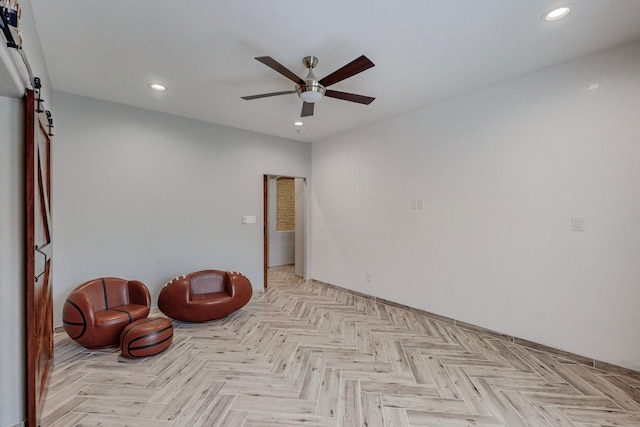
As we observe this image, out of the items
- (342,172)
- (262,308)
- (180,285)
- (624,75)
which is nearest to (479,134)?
(624,75)

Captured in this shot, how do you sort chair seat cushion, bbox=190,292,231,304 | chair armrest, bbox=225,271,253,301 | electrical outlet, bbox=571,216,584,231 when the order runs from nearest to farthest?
1. electrical outlet, bbox=571,216,584,231
2. chair seat cushion, bbox=190,292,231,304
3. chair armrest, bbox=225,271,253,301

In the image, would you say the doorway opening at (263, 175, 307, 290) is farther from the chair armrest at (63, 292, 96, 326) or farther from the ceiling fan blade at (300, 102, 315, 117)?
the chair armrest at (63, 292, 96, 326)

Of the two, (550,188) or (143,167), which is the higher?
(143,167)

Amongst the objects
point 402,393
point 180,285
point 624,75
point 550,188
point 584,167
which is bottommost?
point 402,393

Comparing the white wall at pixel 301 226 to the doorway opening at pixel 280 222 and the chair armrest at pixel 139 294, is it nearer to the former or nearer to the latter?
the doorway opening at pixel 280 222

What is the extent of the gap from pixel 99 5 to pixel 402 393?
3.77 m

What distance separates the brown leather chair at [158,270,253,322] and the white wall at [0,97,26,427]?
1818mm

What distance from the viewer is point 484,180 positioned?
10.8ft

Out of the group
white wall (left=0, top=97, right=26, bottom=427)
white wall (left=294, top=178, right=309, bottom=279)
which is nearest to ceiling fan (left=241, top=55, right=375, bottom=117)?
white wall (left=0, top=97, right=26, bottom=427)

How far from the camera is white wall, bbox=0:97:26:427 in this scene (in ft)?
5.19

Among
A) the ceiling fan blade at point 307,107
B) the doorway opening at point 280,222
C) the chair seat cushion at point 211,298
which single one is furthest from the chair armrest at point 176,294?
the doorway opening at point 280,222

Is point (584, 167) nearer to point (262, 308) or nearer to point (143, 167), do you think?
point (262, 308)

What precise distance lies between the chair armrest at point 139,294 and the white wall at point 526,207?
10.7 ft

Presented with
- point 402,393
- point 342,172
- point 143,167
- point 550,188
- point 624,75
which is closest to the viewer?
point 402,393
